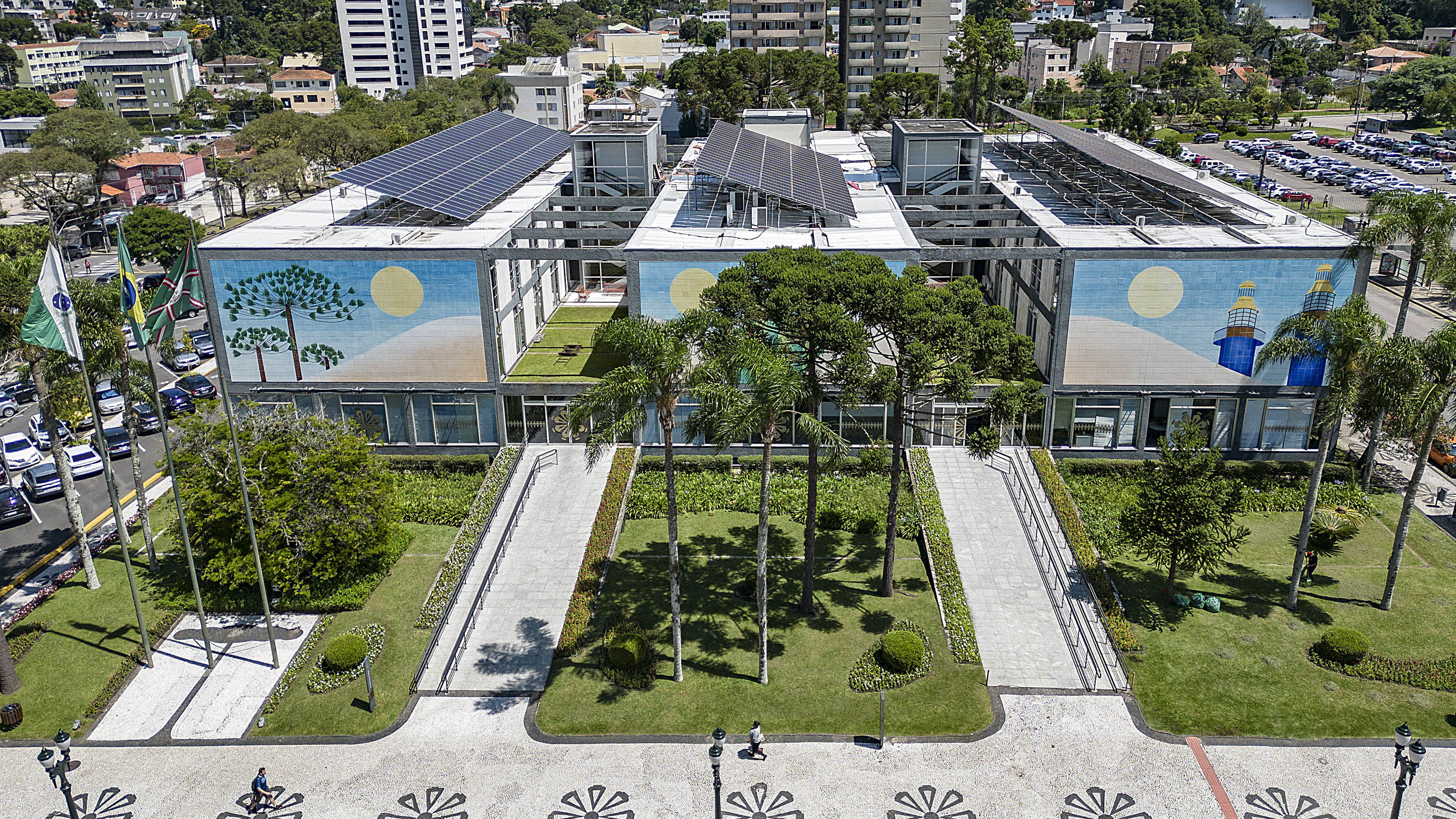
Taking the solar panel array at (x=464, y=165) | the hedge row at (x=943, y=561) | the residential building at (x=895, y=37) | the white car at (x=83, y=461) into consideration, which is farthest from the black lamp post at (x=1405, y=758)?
the residential building at (x=895, y=37)

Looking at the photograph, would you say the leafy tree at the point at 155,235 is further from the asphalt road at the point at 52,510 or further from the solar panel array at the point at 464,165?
the asphalt road at the point at 52,510

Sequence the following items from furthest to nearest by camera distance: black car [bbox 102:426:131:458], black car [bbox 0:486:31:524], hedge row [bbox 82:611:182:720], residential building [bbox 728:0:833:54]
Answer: residential building [bbox 728:0:833:54], black car [bbox 102:426:131:458], black car [bbox 0:486:31:524], hedge row [bbox 82:611:182:720]

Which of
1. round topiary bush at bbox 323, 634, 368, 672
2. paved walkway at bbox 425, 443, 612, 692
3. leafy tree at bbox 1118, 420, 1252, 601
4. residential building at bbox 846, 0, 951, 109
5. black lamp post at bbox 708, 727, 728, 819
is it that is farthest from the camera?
residential building at bbox 846, 0, 951, 109

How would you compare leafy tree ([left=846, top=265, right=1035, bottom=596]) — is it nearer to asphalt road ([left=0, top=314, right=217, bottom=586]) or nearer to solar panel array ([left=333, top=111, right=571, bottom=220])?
solar panel array ([left=333, top=111, right=571, bottom=220])

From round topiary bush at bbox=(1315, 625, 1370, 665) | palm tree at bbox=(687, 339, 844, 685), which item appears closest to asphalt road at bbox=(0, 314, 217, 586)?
palm tree at bbox=(687, 339, 844, 685)

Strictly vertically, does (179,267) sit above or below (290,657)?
above

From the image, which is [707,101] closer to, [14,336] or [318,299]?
[318,299]

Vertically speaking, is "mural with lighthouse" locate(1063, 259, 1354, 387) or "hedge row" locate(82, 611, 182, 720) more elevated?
"mural with lighthouse" locate(1063, 259, 1354, 387)

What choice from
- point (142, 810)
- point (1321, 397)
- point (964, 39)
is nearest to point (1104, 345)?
point (1321, 397)
